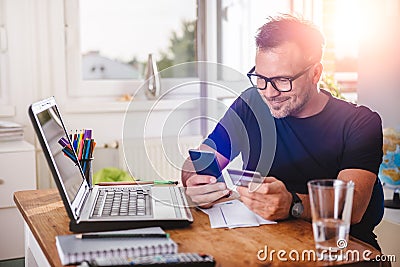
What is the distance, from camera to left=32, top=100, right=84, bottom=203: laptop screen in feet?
4.39

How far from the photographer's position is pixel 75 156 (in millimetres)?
1597

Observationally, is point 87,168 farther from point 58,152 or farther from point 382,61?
point 382,61

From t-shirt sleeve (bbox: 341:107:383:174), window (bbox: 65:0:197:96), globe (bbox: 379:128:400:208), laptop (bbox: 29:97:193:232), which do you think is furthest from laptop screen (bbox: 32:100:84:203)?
window (bbox: 65:0:197:96)

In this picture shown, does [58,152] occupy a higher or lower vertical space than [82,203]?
higher

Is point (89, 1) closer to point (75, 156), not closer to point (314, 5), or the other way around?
point (314, 5)

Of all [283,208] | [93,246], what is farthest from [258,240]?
[93,246]

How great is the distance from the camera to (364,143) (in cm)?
169

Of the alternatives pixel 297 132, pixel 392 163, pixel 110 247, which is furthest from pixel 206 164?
pixel 392 163

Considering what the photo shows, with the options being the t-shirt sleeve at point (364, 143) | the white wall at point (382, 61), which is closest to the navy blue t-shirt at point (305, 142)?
the t-shirt sleeve at point (364, 143)

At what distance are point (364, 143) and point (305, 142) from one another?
23 cm

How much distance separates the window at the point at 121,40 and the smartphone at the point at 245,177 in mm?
2181

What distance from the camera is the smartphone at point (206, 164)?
1576 millimetres

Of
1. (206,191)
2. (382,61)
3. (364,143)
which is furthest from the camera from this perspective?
(382,61)

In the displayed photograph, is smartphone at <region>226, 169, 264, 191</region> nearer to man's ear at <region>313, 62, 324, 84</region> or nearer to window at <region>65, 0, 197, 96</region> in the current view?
man's ear at <region>313, 62, 324, 84</region>
